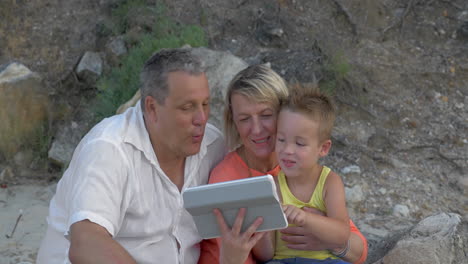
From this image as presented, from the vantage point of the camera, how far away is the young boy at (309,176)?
280 cm

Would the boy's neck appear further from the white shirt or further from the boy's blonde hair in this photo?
the white shirt

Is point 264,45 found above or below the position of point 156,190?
below

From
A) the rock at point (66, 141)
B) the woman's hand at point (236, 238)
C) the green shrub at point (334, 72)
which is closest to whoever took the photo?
the woman's hand at point (236, 238)

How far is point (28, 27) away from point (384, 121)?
420 cm

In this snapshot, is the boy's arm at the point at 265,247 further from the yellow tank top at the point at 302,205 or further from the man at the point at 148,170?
the man at the point at 148,170

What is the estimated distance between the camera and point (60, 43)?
23.1 feet

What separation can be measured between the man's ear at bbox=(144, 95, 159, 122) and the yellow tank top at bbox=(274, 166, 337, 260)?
27.9 inches

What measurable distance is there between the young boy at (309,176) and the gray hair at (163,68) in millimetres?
490

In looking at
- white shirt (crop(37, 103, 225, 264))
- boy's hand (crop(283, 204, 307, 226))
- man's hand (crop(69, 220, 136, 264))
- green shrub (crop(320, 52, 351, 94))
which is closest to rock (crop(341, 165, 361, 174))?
green shrub (crop(320, 52, 351, 94))

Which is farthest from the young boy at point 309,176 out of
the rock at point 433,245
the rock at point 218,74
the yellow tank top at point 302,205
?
the rock at point 218,74

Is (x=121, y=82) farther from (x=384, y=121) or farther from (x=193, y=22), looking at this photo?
(x=384, y=121)

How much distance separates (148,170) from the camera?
301cm

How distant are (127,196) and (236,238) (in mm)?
635

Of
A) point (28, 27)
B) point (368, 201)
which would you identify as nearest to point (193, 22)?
point (28, 27)
